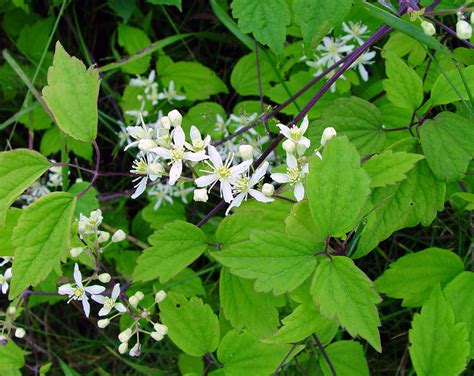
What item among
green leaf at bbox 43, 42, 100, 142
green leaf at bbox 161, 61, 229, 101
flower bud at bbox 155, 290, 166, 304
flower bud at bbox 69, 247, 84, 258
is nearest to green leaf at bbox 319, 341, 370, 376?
flower bud at bbox 155, 290, 166, 304

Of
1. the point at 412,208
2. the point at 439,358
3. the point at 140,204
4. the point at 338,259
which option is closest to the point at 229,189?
the point at 338,259

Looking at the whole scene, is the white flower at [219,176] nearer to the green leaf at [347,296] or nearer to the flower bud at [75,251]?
the green leaf at [347,296]

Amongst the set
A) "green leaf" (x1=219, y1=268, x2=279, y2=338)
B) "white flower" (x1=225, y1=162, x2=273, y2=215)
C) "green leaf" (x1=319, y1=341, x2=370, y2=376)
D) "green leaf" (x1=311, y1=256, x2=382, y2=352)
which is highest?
"white flower" (x1=225, y1=162, x2=273, y2=215)

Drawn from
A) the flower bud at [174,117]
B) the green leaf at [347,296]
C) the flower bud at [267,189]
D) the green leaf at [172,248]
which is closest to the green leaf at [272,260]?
the green leaf at [347,296]

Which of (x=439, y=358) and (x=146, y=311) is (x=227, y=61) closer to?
(x=146, y=311)

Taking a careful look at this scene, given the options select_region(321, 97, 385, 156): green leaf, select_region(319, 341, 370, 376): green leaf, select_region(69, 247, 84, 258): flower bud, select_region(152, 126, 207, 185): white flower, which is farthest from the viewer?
select_region(319, 341, 370, 376): green leaf

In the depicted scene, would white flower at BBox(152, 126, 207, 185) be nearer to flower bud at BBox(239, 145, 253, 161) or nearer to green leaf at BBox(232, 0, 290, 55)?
flower bud at BBox(239, 145, 253, 161)
